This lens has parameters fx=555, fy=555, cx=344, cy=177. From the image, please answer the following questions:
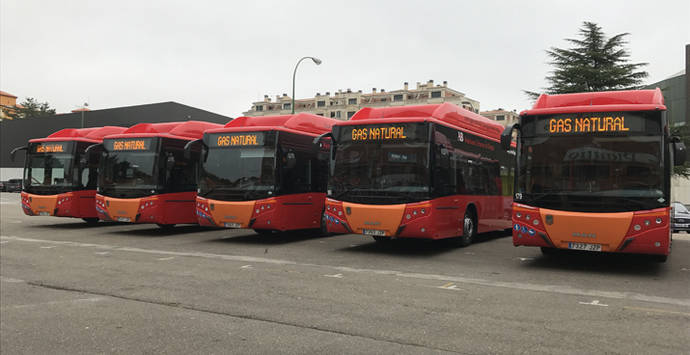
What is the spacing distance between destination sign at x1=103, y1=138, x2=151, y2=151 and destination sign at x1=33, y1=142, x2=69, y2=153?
2.64 meters

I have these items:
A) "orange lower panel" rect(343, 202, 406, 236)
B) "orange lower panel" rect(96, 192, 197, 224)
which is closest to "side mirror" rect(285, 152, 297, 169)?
"orange lower panel" rect(343, 202, 406, 236)

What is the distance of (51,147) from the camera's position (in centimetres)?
1836

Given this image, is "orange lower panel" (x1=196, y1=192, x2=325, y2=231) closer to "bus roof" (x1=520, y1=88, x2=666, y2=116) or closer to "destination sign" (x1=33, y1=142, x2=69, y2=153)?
"bus roof" (x1=520, y1=88, x2=666, y2=116)

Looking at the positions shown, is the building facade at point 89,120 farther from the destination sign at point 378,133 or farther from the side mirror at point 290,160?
the destination sign at point 378,133

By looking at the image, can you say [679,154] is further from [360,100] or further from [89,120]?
[360,100]

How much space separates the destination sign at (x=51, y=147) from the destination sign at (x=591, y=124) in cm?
1520

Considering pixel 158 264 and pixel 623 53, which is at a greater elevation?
pixel 623 53

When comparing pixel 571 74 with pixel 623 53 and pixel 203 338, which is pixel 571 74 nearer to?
pixel 623 53

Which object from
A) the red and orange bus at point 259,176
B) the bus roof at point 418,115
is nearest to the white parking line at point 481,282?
the red and orange bus at point 259,176

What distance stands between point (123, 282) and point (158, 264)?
6.03 ft

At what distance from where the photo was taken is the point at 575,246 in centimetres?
912

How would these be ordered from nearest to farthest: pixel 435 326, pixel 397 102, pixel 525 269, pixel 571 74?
pixel 435 326 < pixel 525 269 < pixel 571 74 < pixel 397 102

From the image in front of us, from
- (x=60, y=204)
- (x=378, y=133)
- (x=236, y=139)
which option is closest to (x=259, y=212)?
(x=236, y=139)

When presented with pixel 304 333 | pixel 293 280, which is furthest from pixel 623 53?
pixel 304 333
